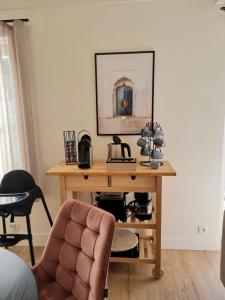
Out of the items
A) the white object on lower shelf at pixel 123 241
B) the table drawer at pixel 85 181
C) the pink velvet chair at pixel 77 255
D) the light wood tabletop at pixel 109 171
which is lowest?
the white object on lower shelf at pixel 123 241

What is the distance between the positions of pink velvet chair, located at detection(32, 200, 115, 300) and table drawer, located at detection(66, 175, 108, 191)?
1.77ft

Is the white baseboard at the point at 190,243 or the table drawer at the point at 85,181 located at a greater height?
the table drawer at the point at 85,181

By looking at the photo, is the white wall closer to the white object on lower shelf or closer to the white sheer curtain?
the white sheer curtain

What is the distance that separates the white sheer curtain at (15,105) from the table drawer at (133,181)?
0.90m

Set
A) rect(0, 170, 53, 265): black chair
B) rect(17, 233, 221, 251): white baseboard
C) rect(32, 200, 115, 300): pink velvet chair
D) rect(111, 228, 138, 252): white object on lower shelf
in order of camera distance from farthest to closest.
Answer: rect(17, 233, 221, 251): white baseboard
rect(111, 228, 138, 252): white object on lower shelf
rect(0, 170, 53, 265): black chair
rect(32, 200, 115, 300): pink velvet chair

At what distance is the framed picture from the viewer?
2.25m

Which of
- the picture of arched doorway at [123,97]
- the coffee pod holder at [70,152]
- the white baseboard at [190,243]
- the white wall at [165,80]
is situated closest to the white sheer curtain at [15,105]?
the white wall at [165,80]

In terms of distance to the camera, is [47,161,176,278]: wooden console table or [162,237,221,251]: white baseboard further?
[162,237,221,251]: white baseboard

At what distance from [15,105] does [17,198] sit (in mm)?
909

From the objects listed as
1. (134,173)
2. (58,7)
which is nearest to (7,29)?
(58,7)

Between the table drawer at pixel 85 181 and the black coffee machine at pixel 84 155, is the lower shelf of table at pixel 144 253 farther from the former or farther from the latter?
the black coffee machine at pixel 84 155

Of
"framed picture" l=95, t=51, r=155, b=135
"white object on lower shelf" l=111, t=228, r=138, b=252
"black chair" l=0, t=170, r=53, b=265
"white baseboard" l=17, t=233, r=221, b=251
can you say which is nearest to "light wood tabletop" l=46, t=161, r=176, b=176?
"black chair" l=0, t=170, r=53, b=265

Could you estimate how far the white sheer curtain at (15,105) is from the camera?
2.21 m

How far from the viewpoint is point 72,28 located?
7.45 ft
